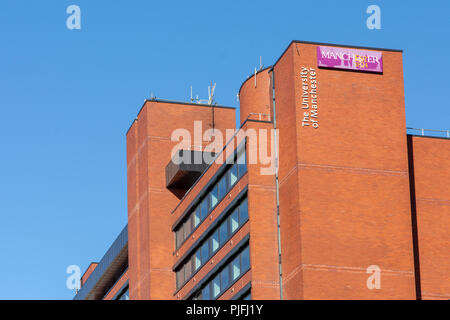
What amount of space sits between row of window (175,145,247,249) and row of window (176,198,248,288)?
1.63 m

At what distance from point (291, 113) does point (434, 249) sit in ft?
41.4

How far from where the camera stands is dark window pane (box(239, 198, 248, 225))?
66562mm

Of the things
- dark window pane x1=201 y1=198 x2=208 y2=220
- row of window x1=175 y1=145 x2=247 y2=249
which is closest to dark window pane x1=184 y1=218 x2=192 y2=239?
row of window x1=175 y1=145 x2=247 y2=249

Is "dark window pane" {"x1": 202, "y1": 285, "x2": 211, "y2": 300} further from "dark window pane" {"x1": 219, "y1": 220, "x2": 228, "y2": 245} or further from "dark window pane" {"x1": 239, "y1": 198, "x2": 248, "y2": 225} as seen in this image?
"dark window pane" {"x1": 239, "y1": 198, "x2": 248, "y2": 225}

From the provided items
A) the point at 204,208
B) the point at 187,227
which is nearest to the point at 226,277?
the point at 204,208

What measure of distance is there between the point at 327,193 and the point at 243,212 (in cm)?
643

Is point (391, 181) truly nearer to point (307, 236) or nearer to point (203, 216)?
point (307, 236)

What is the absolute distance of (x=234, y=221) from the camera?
227ft

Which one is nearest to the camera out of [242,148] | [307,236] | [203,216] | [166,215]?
[307,236]

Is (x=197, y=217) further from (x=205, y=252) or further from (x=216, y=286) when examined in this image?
(x=216, y=286)

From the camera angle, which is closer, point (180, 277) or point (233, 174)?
point (233, 174)

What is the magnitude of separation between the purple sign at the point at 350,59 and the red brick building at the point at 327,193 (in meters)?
0.14

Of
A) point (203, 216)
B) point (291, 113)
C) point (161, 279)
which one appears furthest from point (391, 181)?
point (161, 279)

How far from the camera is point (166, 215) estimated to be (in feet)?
269
